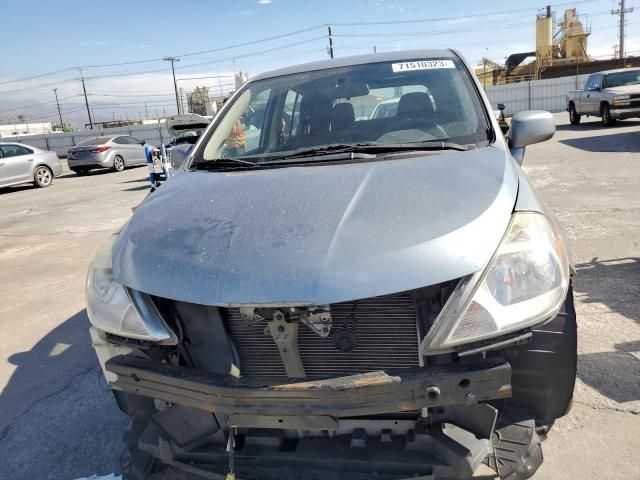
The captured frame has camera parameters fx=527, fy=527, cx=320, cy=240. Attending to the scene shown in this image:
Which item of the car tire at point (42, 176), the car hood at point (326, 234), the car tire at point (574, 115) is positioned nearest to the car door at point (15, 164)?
the car tire at point (42, 176)

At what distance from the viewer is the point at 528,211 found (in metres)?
1.96

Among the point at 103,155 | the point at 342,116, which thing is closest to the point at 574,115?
the point at 103,155

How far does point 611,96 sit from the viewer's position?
16359 mm

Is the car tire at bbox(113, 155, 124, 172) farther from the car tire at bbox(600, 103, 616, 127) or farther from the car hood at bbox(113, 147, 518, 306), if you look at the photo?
the car hood at bbox(113, 147, 518, 306)

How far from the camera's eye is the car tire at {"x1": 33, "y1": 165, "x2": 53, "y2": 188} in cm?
1652

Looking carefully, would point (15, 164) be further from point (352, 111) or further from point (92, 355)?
point (352, 111)

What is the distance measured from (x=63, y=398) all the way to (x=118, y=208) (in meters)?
7.80

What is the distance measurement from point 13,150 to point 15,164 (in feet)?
1.93

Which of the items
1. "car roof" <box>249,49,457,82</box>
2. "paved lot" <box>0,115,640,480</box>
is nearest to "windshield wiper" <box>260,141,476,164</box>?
"car roof" <box>249,49,457,82</box>

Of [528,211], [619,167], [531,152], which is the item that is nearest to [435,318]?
[528,211]

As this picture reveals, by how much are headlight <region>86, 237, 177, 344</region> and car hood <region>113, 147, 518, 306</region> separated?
6cm

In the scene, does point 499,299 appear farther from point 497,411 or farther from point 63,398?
point 63,398

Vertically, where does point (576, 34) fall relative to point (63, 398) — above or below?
above

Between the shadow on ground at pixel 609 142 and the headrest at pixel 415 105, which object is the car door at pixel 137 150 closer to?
the shadow on ground at pixel 609 142
